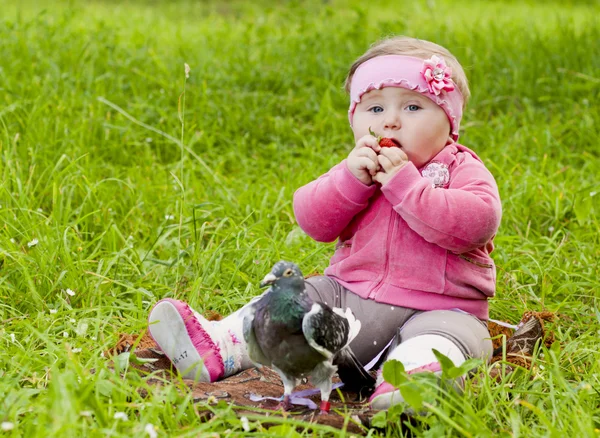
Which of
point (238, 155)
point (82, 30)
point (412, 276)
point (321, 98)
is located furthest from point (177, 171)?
point (82, 30)

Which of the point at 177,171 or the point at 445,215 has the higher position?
the point at 445,215

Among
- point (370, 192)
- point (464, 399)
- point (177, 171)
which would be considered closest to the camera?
point (464, 399)

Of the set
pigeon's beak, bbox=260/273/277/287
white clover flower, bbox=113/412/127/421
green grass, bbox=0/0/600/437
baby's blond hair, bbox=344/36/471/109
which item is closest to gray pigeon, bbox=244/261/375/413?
pigeon's beak, bbox=260/273/277/287

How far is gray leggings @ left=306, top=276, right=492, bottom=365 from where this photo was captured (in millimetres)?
2658

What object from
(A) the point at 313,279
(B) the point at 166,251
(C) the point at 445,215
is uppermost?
(C) the point at 445,215

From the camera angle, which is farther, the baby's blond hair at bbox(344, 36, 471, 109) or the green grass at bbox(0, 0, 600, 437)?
the baby's blond hair at bbox(344, 36, 471, 109)

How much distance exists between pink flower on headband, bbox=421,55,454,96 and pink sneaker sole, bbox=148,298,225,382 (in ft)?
3.66

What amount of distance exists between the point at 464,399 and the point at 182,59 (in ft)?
13.8

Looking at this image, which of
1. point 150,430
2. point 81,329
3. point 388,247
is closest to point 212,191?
point 81,329

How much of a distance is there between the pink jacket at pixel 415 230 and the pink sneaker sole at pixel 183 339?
0.54 meters

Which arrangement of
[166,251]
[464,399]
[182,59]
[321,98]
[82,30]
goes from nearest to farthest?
[464,399]
[166,251]
[321,98]
[182,59]
[82,30]

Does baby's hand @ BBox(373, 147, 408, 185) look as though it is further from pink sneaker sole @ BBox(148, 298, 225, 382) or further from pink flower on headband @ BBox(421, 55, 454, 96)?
pink sneaker sole @ BBox(148, 298, 225, 382)

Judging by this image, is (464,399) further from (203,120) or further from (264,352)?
(203,120)

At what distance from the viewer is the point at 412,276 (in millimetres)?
2838
